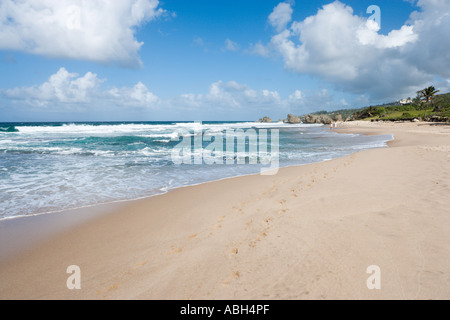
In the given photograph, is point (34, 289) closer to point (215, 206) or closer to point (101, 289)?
point (101, 289)

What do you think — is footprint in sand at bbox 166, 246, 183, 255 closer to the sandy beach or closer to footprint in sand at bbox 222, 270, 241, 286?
the sandy beach

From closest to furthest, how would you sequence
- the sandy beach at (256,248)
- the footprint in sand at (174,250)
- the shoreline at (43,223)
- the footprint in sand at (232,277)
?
1. the sandy beach at (256,248)
2. the footprint in sand at (232,277)
3. the footprint in sand at (174,250)
4. the shoreline at (43,223)

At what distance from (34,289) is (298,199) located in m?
5.16

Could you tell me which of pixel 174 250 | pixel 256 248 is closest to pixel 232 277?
pixel 256 248

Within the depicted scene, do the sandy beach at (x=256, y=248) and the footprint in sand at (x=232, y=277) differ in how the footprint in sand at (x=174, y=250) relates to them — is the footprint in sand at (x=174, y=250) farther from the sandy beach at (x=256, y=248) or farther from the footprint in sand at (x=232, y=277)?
the footprint in sand at (x=232, y=277)

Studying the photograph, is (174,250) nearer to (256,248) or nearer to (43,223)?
(256,248)

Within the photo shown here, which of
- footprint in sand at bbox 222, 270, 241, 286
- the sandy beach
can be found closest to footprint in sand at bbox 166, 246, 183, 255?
the sandy beach

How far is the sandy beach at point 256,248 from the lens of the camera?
2.66 meters

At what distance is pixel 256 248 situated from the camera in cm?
348

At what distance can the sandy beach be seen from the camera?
8.73ft

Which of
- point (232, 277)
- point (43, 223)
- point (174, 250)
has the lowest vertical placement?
point (43, 223)

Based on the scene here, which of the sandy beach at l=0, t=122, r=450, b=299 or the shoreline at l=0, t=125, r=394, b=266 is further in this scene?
the shoreline at l=0, t=125, r=394, b=266

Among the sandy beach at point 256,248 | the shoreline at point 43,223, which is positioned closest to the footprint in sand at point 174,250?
the sandy beach at point 256,248
